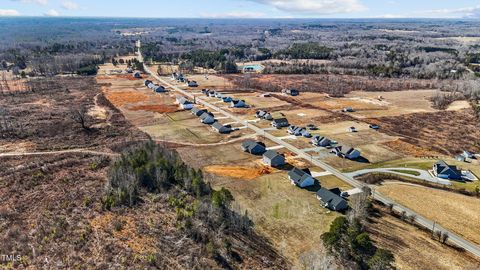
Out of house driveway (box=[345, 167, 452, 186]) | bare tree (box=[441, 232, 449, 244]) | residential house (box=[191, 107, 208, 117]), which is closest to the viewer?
bare tree (box=[441, 232, 449, 244])

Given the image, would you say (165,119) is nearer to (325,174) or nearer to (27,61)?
(325,174)

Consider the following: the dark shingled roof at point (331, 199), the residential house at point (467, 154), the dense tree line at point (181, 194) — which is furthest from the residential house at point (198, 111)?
the residential house at point (467, 154)

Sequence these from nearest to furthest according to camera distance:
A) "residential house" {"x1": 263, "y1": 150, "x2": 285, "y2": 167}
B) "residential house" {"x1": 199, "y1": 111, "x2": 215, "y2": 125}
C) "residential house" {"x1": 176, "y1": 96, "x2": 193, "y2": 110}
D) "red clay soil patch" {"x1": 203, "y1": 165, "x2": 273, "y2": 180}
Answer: "red clay soil patch" {"x1": 203, "y1": 165, "x2": 273, "y2": 180}, "residential house" {"x1": 263, "y1": 150, "x2": 285, "y2": 167}, "residential house" {"x1": 199, "y1": 111, "x2": 215, "y2": 125}, "residential house" {"x1": 176, "y1": 96, "x2": 193, "y2": 110}

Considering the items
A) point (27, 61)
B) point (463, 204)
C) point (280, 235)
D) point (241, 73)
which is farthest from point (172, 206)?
point (27, 61)

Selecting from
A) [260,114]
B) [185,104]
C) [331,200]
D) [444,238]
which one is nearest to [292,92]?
[260,114]

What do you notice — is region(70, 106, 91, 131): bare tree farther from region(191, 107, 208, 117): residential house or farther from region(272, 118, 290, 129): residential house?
region(272, 118, 290, 129): residential house

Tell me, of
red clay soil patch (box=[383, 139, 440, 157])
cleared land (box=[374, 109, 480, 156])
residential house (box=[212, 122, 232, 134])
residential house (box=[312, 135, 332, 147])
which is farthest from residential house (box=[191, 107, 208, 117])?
red clay soil patch (box=[383, 139, 440, 157])

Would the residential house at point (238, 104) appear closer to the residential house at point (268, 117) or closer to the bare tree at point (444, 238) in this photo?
the residential house at point (268, 117)
